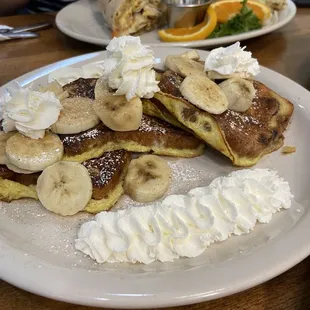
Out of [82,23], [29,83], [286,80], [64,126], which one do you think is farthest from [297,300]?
[82,23]

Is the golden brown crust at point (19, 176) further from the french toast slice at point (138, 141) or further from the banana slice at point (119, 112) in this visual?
the banana slice at point (119, 112)

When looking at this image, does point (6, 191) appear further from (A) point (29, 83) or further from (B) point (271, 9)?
(B) point (271, 9)

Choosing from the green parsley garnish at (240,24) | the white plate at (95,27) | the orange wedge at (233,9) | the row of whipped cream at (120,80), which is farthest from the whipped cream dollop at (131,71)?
the orange wedge at (233,9)

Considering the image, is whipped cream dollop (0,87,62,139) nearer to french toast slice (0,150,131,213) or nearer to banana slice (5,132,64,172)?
banana slice (5,132,64,172)

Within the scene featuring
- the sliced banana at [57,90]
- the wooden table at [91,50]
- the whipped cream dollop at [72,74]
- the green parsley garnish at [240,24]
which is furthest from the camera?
the green parsley garnish at [240,24]

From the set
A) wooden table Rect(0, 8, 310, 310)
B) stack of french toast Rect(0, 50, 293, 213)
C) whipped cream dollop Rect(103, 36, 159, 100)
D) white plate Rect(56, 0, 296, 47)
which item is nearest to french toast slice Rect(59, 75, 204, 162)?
stack of french toast Rect(0, 50, 293, 213)

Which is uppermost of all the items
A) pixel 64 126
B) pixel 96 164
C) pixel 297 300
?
pixel 64 126
